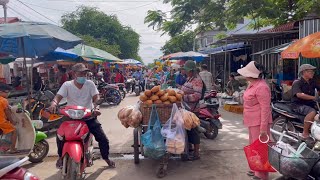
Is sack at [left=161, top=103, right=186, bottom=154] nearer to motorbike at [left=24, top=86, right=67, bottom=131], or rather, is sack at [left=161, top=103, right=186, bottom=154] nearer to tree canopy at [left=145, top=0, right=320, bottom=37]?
motorbike at [left=24, top=86, right=67, bottom=131]

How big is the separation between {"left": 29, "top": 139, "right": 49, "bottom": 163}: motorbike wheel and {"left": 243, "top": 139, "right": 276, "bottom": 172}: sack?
364 cm

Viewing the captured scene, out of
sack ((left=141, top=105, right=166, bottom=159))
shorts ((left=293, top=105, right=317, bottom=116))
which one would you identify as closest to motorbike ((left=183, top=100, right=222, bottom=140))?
shorts ((left=293, top=105, right=317, bottom=116))

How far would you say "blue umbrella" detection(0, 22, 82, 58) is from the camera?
6.24 m

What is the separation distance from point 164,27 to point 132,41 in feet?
118

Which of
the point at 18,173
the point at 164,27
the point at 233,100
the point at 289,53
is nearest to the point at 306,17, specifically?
the point at 289,53

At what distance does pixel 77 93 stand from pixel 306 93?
410 cm

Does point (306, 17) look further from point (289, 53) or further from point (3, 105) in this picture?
point (3, 105)

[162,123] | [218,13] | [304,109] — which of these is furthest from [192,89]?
[218,13]

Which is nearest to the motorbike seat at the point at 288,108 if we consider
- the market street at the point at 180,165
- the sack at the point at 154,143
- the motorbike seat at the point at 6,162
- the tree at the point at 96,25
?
the market street at the point at 180,165

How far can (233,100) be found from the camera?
41.8 ft

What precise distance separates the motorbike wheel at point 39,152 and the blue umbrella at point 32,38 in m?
1.94

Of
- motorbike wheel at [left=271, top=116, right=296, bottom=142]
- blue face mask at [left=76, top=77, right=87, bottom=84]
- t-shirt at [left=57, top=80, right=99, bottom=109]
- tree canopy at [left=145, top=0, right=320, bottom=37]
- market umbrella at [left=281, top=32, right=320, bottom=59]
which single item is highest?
tree canopy at [left=145, top=0, right=320, bottom=37]

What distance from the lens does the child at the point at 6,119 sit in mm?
5383

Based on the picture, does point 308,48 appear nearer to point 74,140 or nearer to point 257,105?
point 257,105
